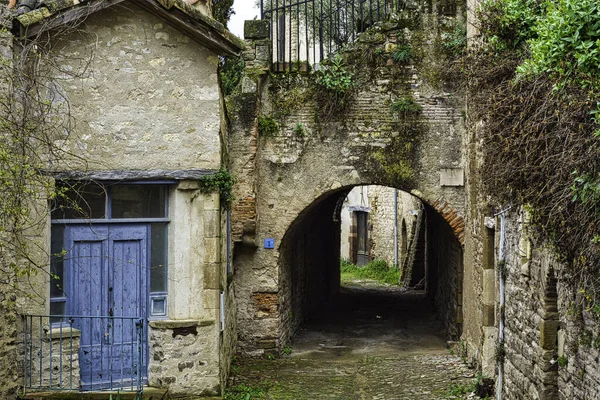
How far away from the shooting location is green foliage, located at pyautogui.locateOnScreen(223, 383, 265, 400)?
8.93 meters

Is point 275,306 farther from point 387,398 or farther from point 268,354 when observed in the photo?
point 387,398

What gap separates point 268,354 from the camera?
440 inches

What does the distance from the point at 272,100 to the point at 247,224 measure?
6.29 feet

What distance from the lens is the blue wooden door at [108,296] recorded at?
8.45 m

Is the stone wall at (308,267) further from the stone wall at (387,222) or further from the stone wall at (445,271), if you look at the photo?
the stone wall at (387,222)

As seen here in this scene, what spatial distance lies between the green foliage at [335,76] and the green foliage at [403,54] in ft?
2.32

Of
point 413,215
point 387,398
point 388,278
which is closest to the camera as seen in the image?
point 387,398

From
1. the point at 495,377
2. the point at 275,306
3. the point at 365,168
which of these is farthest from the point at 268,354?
the point at 495,377

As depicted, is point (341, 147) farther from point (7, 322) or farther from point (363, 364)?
point (7, 322)

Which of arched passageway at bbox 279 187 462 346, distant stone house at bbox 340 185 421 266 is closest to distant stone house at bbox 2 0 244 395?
arched passageway at bbox 279 187 462 346

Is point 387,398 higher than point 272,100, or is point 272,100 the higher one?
point 272,100

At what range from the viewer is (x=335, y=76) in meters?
11.1

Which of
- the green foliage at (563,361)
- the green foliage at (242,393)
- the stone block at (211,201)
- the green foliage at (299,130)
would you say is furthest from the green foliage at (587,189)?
the green foliage at (299,130)

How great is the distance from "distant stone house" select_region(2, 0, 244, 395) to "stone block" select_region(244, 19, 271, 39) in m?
2.56
